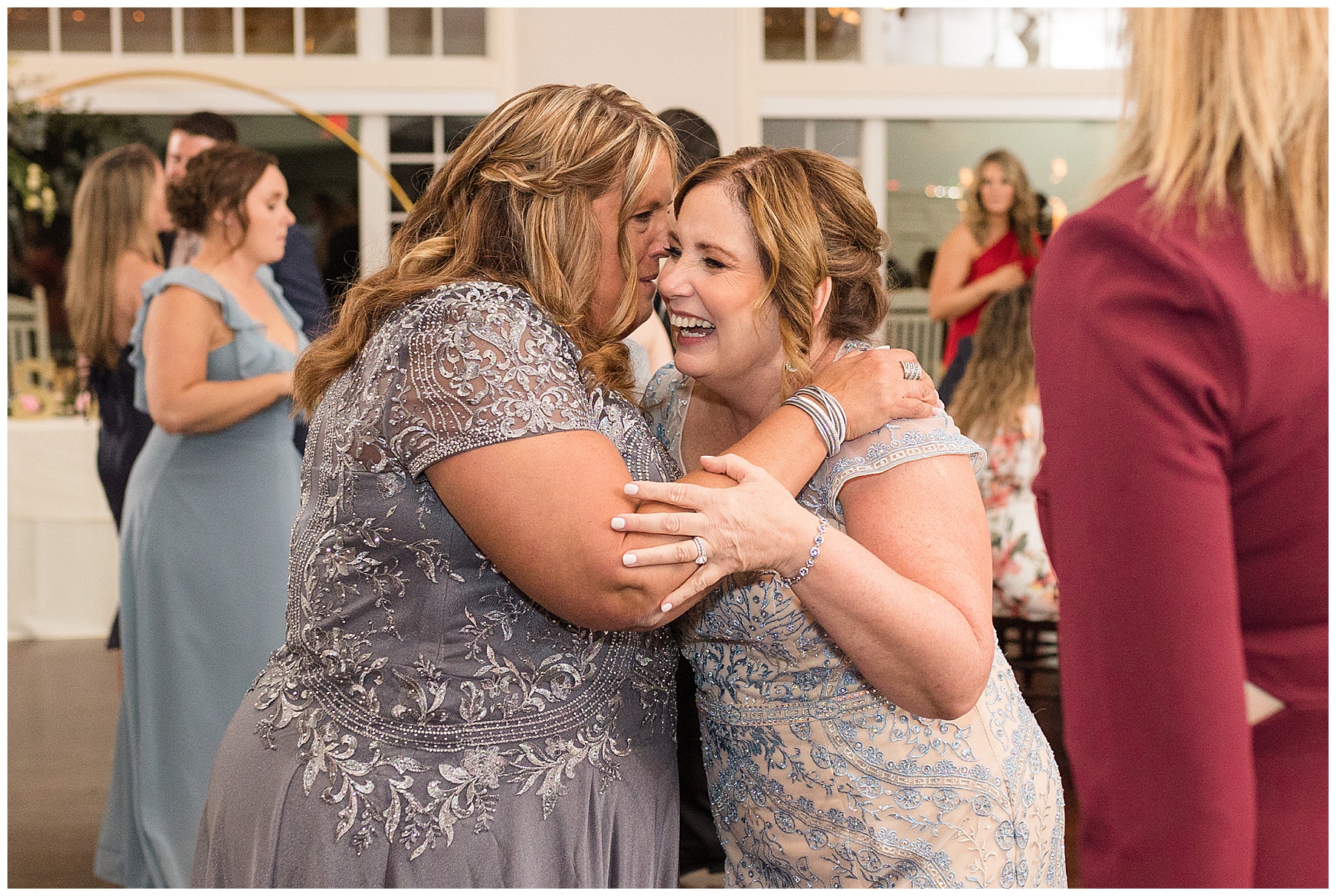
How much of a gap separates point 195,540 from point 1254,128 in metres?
3.02

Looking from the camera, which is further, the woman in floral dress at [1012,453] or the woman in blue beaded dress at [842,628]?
the woman in floral dress at [1012,453]

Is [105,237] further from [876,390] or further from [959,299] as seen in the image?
[959,299]

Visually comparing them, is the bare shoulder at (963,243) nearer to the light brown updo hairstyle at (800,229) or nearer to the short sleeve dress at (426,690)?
the light brown updo hairstyle at (800,229)

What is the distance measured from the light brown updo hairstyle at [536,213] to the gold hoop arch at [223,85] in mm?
4407

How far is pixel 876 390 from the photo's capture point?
158cm

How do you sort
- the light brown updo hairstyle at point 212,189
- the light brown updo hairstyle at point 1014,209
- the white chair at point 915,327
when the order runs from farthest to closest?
the white chair at point 915,327 < the light brown updo hairstyle at point 1014,209 < the light brown updo hairstyle at point 212,189

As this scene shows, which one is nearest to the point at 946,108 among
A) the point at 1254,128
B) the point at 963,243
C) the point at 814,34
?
the point at 814,34

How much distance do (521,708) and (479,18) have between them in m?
5.11

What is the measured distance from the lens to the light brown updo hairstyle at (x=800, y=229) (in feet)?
5.44

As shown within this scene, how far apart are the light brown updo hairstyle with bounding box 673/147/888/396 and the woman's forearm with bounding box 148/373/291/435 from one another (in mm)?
1896

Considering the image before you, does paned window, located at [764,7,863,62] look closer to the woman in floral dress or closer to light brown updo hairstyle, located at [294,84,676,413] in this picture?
the woman in floral dress

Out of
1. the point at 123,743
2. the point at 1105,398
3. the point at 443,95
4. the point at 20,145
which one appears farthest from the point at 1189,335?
the point at 20,145

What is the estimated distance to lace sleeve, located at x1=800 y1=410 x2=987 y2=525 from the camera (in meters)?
1.55

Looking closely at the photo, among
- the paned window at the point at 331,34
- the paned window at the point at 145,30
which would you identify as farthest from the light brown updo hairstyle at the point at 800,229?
the paned window at the point at 145,30
